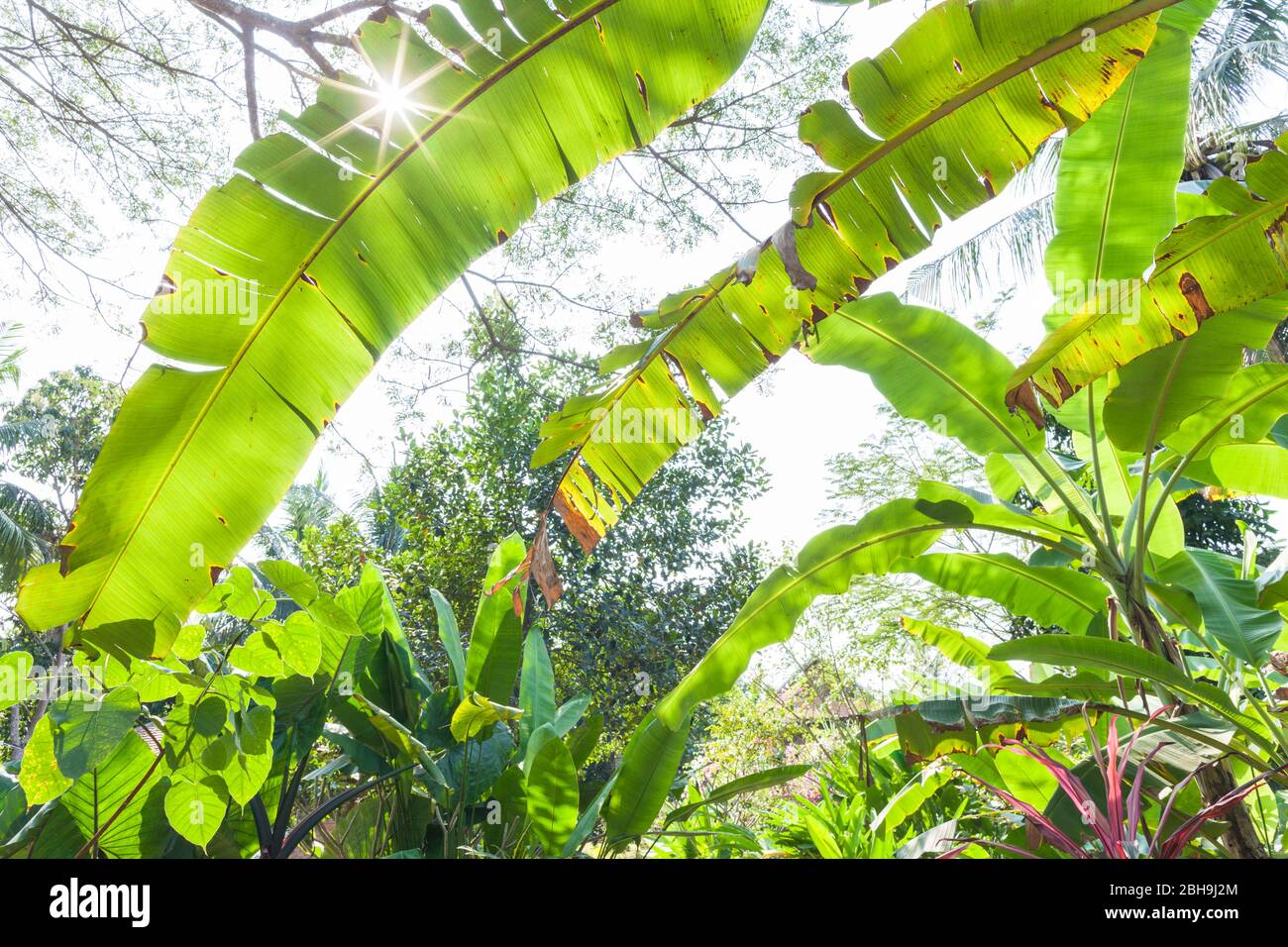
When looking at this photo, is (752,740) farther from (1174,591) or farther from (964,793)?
(1174,591)

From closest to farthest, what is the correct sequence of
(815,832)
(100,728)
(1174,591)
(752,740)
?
(100,728)
(1174,591)
(815,832)
(752,740)

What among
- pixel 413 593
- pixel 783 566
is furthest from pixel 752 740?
pixel 783 566

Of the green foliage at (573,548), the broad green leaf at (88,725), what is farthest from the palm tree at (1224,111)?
the broad green leaf at (88,725)

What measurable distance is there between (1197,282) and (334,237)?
169 centimetres

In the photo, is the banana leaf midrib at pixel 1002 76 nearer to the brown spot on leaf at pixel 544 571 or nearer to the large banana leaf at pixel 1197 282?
the large banana leaf at pixel 1197 282

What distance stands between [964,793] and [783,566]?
7.53ft

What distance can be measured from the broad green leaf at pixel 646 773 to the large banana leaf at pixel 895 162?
0.85 metres

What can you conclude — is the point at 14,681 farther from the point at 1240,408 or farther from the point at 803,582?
the point at 1240,408

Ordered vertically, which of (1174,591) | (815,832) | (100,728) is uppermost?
(1174,591)

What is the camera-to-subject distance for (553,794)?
2.07m

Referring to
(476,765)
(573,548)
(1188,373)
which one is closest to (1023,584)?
(1188,373)

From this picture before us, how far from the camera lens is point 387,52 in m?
1.15

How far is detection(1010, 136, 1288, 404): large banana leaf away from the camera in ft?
5.05

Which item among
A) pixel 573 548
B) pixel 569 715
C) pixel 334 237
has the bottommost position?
pixel 569 715
